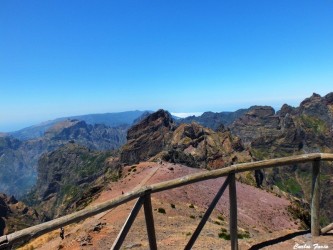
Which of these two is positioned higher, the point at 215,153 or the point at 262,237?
the point at 262,237

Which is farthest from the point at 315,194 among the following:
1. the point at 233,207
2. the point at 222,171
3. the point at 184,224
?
the point at 184,224

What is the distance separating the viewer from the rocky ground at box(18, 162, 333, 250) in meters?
14.0

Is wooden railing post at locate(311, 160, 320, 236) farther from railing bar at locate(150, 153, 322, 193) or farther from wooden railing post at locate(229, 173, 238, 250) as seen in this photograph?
wooden railing post at locate(229, 173, 238, 250)

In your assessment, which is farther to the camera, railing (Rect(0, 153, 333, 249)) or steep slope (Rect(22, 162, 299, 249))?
steep slope (Rect(22, 162, 299, 249))

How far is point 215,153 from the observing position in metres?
193

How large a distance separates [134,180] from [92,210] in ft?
160

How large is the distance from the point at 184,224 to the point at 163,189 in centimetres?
2225

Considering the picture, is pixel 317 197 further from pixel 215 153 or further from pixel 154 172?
pixel 215 153

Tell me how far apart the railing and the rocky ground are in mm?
1911

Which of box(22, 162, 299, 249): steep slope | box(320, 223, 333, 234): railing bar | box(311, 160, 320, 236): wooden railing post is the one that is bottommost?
box(22, 162, 299, 249): steep slope

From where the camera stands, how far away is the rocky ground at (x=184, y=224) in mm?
14012

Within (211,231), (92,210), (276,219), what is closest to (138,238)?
(211,231)

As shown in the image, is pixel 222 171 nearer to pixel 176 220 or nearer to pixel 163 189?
pixel 163 189

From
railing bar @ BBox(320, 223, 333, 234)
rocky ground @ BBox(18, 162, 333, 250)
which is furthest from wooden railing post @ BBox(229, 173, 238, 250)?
railing bar @ BBox(320, 223, 333, 234)
